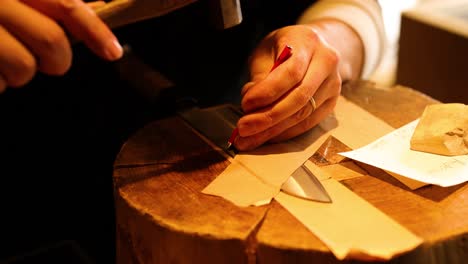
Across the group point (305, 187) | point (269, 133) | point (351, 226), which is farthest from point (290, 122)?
point (351, 226)

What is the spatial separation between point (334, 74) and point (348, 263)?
381 mm

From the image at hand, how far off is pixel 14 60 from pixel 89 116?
695 millimetres

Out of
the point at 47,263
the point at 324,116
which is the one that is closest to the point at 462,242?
the point at 324,116

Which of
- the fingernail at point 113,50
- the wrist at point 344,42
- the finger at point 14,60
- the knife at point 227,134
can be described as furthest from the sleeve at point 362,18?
the finger at point 14,60

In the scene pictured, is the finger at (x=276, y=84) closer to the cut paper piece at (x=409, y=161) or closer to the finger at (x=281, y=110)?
the finger at (x=281, y=110)

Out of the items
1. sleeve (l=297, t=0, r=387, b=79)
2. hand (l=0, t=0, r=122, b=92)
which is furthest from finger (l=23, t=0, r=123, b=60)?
sleeve (l=297, t=0, r=387, b=79)

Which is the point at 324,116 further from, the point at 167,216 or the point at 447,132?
the point at 167,216

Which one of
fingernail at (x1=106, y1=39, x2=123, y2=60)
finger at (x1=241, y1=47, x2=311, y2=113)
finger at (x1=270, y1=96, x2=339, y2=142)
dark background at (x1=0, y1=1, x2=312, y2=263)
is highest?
fingernail at (x1=106, y1=39, x2=123, y2=60)

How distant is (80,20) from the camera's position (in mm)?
682

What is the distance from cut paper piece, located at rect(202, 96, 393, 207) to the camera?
0.78m

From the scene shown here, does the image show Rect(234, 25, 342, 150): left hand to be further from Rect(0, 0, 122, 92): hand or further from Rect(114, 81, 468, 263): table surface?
Rect(0, 0, 122, 92): hand

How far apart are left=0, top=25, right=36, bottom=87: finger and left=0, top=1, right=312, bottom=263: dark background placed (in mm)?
553

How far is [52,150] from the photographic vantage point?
1.32m

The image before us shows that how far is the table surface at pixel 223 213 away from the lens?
2.21 ft
